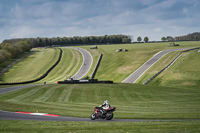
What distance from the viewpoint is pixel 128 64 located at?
99.9m

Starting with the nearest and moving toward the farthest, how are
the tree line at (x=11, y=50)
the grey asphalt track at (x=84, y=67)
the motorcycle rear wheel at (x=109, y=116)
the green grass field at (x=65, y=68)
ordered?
1. the motorcycle rear wheel at (x=109, y=116)
2. the grey asphalt track at (x=84, y=67)
3. the green grass field at (x=65, y=68)
4. the tree line at (x=11, y=50)

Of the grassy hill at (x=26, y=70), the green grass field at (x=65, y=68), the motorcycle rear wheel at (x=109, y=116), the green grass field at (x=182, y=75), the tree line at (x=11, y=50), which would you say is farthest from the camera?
the tree line at (x=11, y=50)

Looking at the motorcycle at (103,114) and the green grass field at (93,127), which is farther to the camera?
the motorcycle at (103,114)

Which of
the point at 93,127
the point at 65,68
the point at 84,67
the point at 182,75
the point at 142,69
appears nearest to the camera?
the point at 93,127

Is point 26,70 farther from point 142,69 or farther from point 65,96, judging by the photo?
point 65,96

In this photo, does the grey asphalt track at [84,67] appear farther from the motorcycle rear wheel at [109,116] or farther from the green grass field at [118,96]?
the motorcycle rear wheel at [109,116]

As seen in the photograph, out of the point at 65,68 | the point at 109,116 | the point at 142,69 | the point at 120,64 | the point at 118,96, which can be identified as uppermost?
the point at 109,116

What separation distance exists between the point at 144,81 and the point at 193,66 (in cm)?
1886

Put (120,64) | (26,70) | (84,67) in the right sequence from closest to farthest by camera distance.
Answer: (120,64) < (84,67) < (26,70)

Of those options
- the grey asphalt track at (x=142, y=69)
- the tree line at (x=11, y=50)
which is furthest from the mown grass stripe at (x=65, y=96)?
the tree line at (x=11, y=50)

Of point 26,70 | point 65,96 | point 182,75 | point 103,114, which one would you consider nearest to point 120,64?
point 182,75

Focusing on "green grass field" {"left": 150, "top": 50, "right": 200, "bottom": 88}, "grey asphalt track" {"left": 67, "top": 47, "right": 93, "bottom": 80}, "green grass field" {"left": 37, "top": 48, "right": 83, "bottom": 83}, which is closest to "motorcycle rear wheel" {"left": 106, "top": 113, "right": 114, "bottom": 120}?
"green grass field" {"left": 150, "top": 50, "right": 200, "bottom": 88}

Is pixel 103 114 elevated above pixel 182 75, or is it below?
above

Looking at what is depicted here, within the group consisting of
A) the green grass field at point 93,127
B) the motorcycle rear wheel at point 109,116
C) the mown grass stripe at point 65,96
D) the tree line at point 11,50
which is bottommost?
the mown grass stripe at point 65,96
